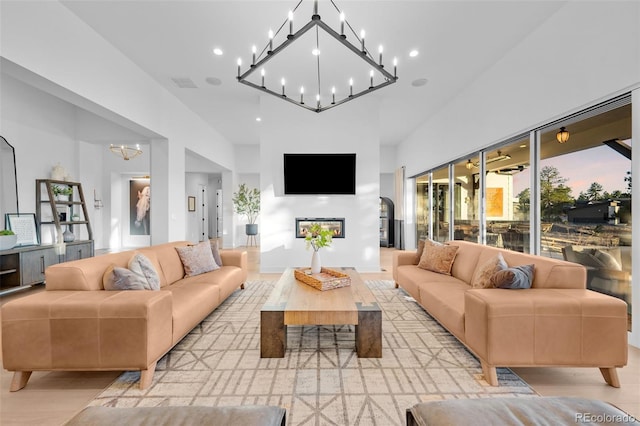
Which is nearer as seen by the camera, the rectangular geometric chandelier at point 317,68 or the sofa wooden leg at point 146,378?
the sofa wooden leg at point 146,378

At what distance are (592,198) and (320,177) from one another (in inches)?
151

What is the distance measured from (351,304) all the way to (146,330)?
152 centimetres

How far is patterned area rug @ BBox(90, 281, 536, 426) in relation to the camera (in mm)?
1801

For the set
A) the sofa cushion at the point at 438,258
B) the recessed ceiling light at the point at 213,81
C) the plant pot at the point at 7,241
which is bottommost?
the sofa cushion at the point at 438,258

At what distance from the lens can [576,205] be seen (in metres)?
3.10

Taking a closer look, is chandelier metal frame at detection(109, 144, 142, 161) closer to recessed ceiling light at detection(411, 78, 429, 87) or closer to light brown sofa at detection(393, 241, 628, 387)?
recessed ceiling light at detection(411, 78, 429, 87)

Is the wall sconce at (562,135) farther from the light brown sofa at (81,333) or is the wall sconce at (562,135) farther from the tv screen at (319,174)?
the light brown sofa at (81,333)

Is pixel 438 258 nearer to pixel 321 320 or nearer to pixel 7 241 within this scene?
pixel 321 320

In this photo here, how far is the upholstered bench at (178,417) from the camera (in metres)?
0.99

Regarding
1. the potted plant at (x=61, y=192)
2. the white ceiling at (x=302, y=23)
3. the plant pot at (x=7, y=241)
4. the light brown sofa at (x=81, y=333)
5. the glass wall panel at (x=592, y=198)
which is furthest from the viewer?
the potted plant at (x=61, y=192)

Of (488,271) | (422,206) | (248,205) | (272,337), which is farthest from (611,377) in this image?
(248,205)

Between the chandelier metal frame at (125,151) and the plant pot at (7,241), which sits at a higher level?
the chandelier metal frame at (125,151)

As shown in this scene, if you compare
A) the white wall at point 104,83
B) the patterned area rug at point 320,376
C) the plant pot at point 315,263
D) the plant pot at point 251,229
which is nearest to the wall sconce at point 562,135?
the patterned area rug at point 320,376

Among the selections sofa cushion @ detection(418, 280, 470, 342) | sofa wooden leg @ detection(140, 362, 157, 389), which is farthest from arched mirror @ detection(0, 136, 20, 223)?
sofa cushion @ detection(418, 280, 470, 342)
